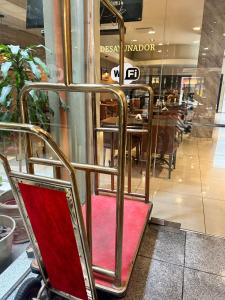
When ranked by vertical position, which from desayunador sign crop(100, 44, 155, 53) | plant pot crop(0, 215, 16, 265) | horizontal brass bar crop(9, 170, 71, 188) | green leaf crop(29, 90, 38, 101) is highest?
desayunador sign crop(100, 44, 155, 53)

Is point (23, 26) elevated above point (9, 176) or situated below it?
above

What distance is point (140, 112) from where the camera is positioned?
3850 mm

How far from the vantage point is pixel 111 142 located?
2.71 meters

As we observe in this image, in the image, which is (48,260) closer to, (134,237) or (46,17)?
(134,237)

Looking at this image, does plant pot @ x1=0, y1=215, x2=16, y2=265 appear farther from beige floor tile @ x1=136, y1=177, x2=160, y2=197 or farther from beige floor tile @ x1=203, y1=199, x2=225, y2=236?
beige floor tile @ x1=203, y1=199, x2=225, y2=236

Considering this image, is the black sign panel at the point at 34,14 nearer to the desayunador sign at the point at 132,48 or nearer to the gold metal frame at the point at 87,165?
the desayunador sign at the point at 132,48

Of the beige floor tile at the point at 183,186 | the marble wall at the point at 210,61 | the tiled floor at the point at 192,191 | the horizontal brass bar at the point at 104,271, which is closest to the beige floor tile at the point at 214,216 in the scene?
the tiled floor at the point at 192,191

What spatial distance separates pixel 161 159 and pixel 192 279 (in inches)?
98.6

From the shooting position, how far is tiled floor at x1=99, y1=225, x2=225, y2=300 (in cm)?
161

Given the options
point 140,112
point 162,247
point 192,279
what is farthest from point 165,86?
point 192,279

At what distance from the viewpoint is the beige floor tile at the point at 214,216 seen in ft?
7.64

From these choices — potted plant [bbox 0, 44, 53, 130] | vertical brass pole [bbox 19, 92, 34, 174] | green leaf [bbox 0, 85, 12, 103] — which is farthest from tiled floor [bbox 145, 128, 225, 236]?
green leaf [bbox 0, 85, 12, 103]

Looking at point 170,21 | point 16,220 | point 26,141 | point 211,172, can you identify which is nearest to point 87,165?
point 26,141

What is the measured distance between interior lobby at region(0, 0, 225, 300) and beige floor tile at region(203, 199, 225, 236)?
1 centimetres
